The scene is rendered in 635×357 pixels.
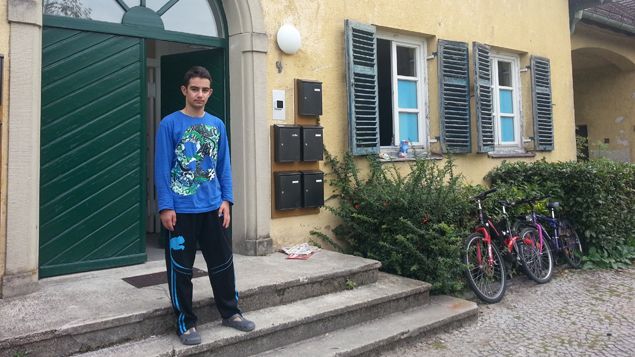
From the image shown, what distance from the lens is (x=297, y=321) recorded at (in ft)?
12.5

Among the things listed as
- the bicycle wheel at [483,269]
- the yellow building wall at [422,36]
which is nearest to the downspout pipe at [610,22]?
the yellow building wall at [422,36]

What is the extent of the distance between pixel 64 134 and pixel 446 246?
349 centimetres

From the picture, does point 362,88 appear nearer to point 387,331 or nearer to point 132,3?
point 132,3

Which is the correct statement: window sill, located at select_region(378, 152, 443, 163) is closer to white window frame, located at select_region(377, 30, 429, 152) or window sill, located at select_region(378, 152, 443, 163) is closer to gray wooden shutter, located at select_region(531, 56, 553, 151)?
white window frame, located at select_region(377, 30, 429, 152)

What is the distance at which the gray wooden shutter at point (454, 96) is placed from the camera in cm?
712

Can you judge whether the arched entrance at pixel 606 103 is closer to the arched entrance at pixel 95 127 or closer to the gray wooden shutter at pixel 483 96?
the gray wooden shutter at pixel 483 96

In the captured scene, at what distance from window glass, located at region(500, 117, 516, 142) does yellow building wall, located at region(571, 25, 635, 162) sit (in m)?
3.99

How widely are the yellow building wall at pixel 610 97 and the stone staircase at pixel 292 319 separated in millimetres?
8709

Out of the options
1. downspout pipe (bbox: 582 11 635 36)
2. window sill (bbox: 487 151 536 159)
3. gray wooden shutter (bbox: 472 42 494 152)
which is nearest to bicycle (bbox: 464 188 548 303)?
gray wooden shutter (bbox: 472 42 494 152)

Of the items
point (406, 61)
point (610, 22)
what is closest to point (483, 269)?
point (406, 61)

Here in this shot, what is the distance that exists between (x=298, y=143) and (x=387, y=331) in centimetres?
224

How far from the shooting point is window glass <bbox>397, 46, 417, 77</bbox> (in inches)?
281

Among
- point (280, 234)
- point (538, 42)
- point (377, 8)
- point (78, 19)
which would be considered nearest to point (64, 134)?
point (78, 19)

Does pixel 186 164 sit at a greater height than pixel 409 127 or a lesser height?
lesser
